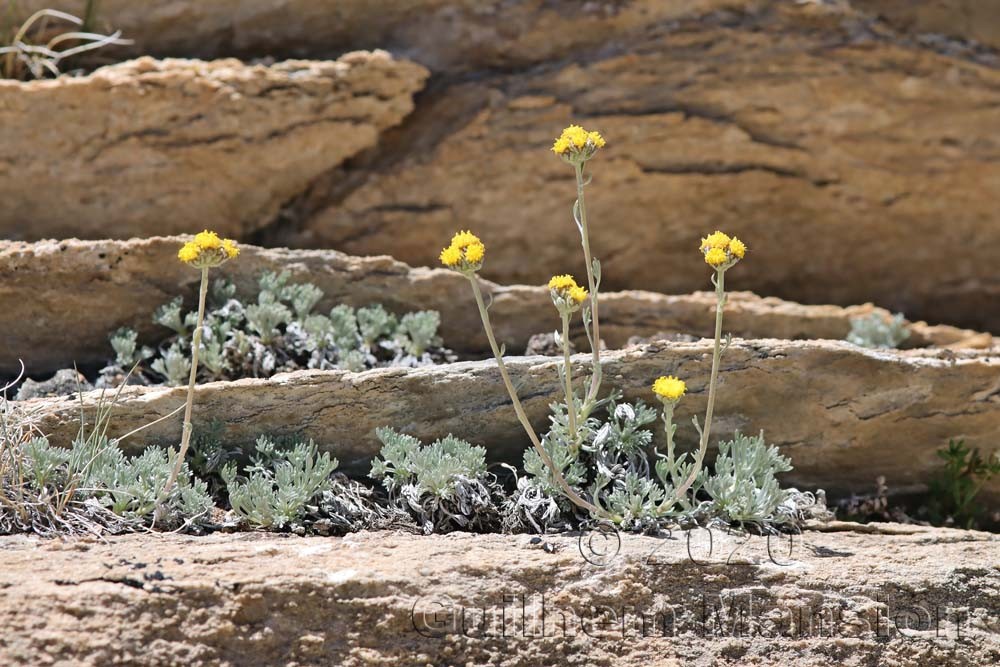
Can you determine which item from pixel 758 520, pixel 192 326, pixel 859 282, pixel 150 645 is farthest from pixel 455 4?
pixel 150 645

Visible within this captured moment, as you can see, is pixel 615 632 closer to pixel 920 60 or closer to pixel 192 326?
pixel 192 326

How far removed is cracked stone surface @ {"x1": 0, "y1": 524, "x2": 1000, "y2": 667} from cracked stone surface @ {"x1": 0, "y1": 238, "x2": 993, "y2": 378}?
1.86 m

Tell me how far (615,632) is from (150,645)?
187 cm

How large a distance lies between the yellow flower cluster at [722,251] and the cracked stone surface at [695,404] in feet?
3.59

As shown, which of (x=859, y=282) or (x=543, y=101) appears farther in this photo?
(x=859, y=282)

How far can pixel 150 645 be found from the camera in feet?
12.8

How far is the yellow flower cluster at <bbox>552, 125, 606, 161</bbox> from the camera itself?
4.39 metres

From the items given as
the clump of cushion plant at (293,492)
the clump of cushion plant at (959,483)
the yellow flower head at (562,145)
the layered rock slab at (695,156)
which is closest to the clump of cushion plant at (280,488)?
the clump of cushion plant at (293,492)

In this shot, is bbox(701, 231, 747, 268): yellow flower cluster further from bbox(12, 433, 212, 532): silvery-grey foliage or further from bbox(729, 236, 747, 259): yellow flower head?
bbox(12, 433, 212, 532): silvery-grey foliage

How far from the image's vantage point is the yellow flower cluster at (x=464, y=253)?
13.9 ft

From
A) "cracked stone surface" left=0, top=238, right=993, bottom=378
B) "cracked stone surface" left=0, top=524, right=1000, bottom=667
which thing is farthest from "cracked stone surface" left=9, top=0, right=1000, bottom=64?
"cracked stone surface" left=0, top=524, right=1000, bottom=667

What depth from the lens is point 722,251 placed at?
433cm

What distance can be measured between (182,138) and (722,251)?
4193mm

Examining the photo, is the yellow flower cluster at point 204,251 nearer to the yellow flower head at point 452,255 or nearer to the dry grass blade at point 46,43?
the yellow flower head at point 452,255
